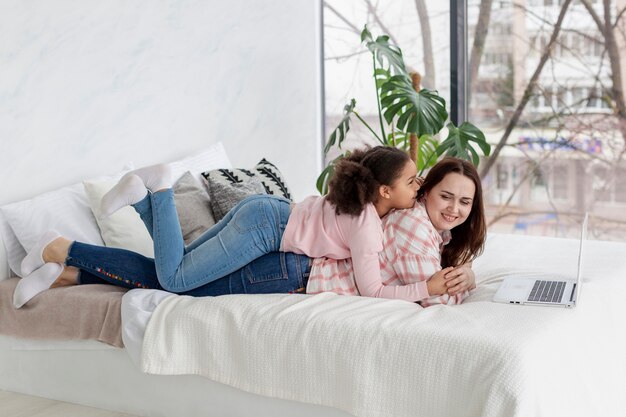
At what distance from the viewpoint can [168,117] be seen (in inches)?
160

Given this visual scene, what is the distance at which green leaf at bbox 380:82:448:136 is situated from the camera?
13.2ft

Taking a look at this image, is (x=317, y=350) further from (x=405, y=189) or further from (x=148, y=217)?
(x=148, y=217)

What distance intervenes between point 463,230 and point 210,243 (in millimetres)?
852

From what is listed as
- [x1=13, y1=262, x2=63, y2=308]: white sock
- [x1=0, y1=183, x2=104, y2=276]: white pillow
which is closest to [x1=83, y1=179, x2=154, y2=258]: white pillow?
[x1=0, y1=183, x2=104, y2=276]: white pillow

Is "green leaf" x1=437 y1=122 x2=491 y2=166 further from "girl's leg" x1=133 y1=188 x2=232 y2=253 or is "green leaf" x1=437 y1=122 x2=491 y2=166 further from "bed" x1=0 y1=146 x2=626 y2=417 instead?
"girl's leg" x1=133 y1=188 x2=232 y2=253

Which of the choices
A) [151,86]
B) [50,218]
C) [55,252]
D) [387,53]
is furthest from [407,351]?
[387,53]

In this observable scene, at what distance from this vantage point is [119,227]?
335 centimetres

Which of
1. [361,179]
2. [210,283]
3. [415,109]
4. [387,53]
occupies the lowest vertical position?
[210,283]

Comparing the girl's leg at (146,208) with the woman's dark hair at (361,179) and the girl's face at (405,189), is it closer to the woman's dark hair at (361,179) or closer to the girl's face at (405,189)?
the woman's dark hair at (361,179)

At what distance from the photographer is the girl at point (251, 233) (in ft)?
9.16

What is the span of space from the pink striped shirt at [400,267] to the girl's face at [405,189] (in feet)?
0.09

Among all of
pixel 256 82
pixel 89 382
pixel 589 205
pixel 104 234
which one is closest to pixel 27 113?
pixel 104 234

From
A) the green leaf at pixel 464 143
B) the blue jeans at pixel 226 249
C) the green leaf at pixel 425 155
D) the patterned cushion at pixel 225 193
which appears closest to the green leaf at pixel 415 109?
the green leaf at pixel 464 143

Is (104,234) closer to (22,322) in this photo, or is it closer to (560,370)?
(22,322)
